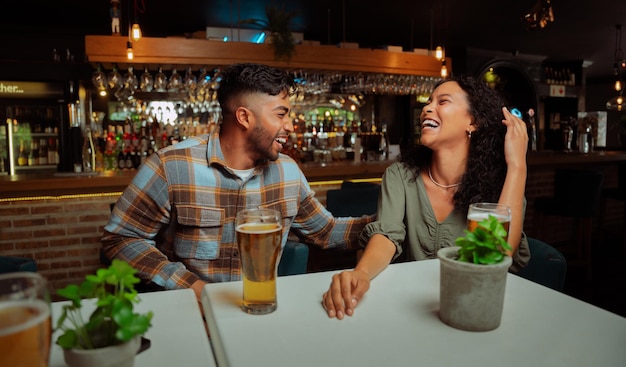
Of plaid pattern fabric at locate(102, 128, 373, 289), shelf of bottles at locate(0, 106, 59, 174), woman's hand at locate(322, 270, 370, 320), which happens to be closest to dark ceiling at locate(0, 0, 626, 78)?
shelf of bottles at locate(0, 106, 59, 174)

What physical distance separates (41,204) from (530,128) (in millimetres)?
7090

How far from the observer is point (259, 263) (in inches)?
37.4

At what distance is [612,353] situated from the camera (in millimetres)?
781

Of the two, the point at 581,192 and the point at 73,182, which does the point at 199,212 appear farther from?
the point at 581,192

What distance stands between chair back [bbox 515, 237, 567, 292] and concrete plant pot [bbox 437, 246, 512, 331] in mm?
587

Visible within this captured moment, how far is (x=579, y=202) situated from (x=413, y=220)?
343 centimetres

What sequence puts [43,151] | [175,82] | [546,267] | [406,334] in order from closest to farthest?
1. [406,334]
2. [546,267]
3. [175,82]
4. [43,151]

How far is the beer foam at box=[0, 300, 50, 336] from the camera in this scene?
521 mm

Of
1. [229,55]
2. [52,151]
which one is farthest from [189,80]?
[52,151]

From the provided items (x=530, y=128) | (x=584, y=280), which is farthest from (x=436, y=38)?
(x=584, y=280)

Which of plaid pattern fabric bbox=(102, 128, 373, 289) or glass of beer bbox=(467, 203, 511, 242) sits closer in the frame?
glass of beer bbox=(467, 203, 511, 242)

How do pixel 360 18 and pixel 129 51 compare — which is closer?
pixel 129 51

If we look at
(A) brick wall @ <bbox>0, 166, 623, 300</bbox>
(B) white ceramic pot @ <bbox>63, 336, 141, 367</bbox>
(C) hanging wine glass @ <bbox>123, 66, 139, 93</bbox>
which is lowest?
(A) brick wall @ <bbox>0, 166, 623, 300</bbox>

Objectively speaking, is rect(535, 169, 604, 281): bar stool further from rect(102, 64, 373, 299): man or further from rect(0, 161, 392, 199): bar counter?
rect(0, 161, 392, 199): bar counter
